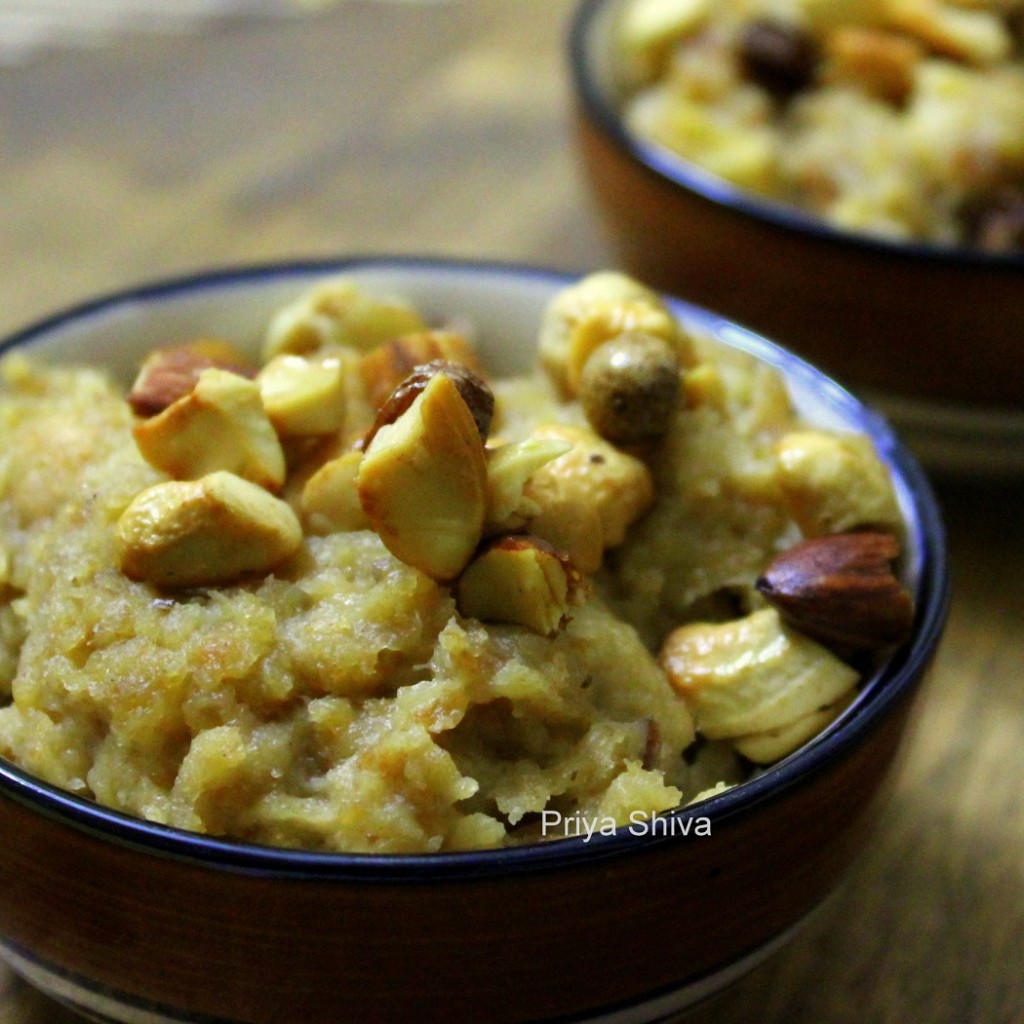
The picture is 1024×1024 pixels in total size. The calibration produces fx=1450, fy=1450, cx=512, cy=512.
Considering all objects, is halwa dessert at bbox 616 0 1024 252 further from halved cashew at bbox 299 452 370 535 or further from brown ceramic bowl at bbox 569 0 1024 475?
halved cashew at bbox 299 452 370 535

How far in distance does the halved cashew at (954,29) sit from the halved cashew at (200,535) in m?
1.17

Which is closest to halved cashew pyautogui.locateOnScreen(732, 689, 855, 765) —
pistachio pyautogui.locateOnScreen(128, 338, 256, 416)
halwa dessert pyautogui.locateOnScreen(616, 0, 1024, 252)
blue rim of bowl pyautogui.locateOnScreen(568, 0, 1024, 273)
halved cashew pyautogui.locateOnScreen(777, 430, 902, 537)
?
halved cashew pyautogui.locateOnScreen(777, 430, 902, 537)

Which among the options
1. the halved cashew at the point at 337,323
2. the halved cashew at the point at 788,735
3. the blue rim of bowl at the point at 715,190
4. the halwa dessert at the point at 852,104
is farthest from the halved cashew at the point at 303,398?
the halwa dessert at the point at 852,104

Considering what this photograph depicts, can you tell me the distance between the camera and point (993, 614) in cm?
136

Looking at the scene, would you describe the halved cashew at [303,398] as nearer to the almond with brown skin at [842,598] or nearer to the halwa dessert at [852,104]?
the almond with brown skin at [842,598]

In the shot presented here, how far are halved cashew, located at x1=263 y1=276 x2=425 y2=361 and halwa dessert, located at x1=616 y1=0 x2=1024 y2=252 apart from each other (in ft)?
1.92

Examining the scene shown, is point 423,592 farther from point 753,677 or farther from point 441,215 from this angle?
point 441,215

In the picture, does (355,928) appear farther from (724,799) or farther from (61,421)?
(61,421)

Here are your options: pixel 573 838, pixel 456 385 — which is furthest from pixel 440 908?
pixel 456 385

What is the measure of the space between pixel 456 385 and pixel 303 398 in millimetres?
129

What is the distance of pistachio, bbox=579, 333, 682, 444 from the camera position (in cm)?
95

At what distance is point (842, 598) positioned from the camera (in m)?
0.89

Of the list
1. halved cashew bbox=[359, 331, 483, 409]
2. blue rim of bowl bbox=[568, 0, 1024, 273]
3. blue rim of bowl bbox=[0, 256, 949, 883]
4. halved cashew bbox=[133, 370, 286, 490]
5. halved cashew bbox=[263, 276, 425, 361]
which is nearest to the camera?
blue rim of bowl bbox=[0, 256, 949, 883]

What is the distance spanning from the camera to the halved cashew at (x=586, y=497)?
0.89 metres
